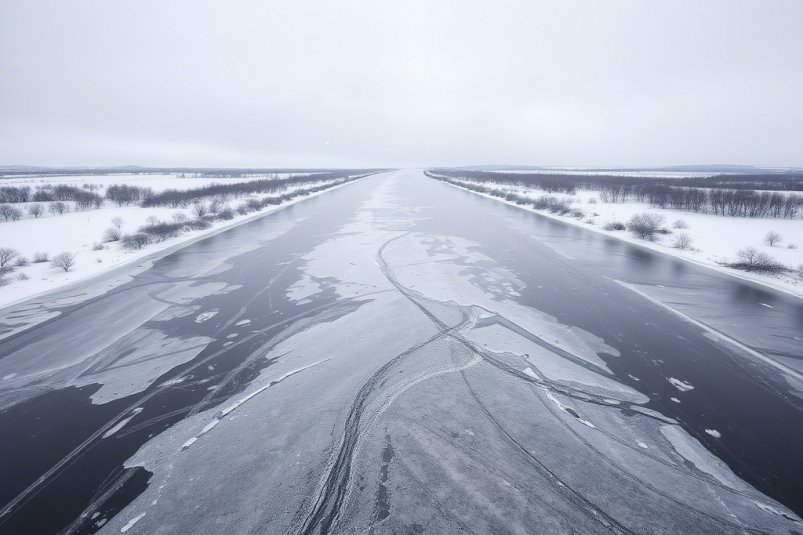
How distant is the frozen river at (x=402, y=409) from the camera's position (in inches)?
124

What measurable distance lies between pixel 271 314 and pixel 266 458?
4.41m

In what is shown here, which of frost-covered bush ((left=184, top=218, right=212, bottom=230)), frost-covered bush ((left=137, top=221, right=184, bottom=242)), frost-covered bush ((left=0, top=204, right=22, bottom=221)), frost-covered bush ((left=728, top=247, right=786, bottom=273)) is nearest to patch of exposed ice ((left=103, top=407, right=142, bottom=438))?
frost-covered bush ((left=137, top=221, right=184, bottom=242))

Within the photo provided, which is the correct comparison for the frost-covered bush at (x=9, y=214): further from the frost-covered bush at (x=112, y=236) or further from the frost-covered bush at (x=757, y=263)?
the frost-covered bush at (x=757, y=263)

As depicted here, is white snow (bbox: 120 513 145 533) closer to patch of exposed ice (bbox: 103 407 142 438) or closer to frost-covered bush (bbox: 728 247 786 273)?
patch of exposed ice (bbox: 103 407 142 438)

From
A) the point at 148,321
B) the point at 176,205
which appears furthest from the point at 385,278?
the point at 176,205

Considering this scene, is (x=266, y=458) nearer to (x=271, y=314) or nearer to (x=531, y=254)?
(x=271, y=314)

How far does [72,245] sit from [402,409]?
17917 mm

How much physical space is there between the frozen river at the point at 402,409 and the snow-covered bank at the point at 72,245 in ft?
6.60

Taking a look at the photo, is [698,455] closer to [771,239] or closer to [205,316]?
[205,316]

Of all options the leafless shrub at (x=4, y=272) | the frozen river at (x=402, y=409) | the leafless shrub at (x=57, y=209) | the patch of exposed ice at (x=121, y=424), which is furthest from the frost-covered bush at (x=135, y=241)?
the leafless shrub at (x=57, y=209)

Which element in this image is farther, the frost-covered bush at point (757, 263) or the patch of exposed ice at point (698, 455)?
the frost-covered bush at point (757, 263)

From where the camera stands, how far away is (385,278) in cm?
1018

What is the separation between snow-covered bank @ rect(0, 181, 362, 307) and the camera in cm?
1016

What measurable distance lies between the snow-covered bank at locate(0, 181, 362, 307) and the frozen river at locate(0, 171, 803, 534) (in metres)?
2.01
